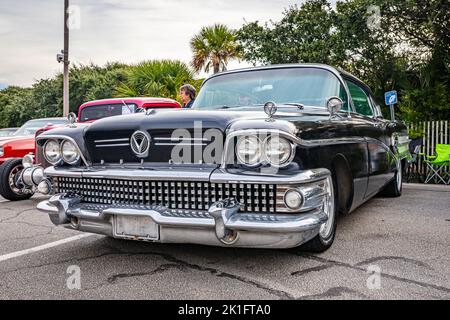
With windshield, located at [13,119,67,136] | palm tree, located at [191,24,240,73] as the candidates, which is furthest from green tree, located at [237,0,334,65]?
windshield, located at [13,119,67,136]

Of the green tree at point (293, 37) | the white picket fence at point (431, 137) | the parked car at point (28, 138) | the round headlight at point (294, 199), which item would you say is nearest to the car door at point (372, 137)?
the round headlight at point (294, 199)

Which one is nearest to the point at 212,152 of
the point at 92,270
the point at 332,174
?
the point at 332,174

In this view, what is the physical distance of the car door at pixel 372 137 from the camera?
4148 millimetres

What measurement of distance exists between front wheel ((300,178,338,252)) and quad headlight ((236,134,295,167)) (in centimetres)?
60

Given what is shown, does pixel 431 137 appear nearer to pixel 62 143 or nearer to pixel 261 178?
pixel 261 178

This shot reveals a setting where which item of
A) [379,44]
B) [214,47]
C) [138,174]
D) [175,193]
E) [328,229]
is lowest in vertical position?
[328,229]

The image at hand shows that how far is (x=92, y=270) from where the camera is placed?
3.03 meters

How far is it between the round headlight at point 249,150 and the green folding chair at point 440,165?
7.23 meters

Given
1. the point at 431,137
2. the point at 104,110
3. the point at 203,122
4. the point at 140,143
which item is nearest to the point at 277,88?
the point at 203,122

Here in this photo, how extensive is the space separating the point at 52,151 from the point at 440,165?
8128 millimetres

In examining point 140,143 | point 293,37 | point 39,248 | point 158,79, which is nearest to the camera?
point 140,143

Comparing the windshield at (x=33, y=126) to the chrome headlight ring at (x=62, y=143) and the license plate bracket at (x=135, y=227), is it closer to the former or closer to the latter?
the chrome headlight ring at (x=62, y=143)

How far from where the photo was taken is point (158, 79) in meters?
16.8

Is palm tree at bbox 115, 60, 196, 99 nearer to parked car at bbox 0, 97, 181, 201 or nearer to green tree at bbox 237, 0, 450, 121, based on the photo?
green tree at bbox 237, 0, 450, 121
